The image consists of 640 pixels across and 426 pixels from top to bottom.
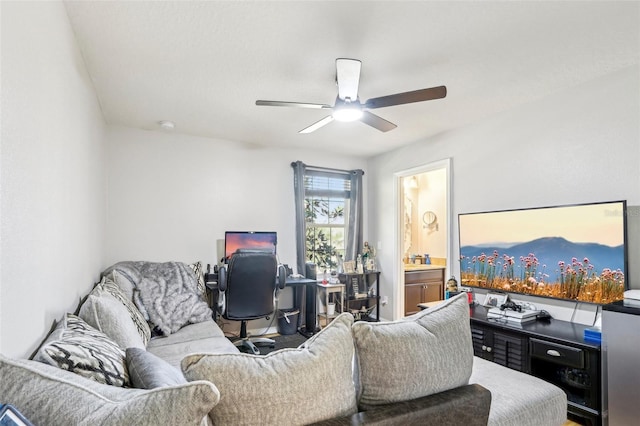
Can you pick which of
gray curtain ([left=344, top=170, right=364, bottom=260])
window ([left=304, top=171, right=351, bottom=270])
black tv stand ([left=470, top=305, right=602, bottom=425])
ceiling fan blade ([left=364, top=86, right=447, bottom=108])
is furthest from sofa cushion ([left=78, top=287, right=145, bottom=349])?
gray curtain ([left=344, top=170, right=364, bottom=260])

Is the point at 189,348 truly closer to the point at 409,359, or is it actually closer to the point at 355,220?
the point at 409,359

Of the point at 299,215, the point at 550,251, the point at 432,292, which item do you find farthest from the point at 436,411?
the point at 432,292

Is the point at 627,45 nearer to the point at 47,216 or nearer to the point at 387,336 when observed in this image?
the point at 387,336

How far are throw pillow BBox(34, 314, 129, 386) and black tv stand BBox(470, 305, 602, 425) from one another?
2686mm

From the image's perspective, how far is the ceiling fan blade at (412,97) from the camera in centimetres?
221

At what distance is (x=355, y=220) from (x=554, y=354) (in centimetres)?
306

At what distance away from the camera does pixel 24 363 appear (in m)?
0.88

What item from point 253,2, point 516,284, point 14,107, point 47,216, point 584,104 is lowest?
point 516,284

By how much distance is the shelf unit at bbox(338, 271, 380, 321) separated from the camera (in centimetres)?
489

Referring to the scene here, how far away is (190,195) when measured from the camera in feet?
13.9

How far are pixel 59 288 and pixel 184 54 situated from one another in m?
1.60

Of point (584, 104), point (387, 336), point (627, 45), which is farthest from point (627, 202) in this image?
point (387, 336)

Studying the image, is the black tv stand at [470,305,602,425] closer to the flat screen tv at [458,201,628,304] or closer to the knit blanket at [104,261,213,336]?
the flat screen tv at [458,201,628,304]

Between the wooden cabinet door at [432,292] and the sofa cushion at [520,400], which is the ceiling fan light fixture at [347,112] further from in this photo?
the wooden cabinet door at [432,292]
